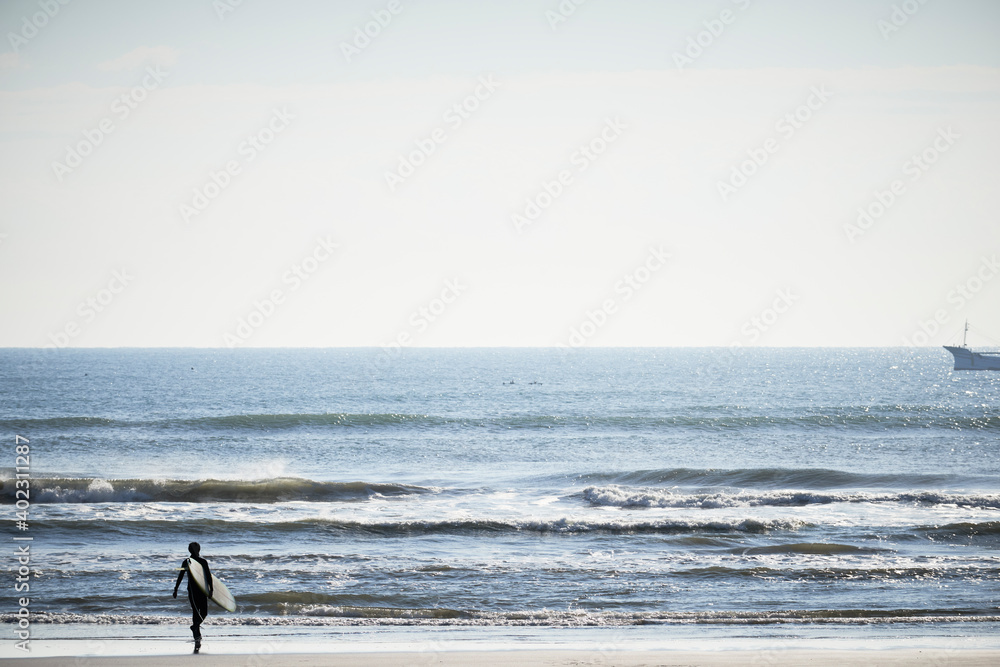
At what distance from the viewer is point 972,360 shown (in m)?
123

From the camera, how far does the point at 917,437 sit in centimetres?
4238

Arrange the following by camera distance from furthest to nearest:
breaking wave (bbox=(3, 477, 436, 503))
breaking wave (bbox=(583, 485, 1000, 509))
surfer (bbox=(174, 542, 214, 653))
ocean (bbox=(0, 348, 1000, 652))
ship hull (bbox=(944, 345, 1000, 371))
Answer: ship hull (bbox=(944, 345, 1000, 371))
breaking wave (bbox=(3, 477, 436, 503))
breaking wave (bbox=(583, 485, 1000, 509))
ocean (bbox=(0, 348, 1000, 652))
surfer (bbox=(174, 542, 214, 653))

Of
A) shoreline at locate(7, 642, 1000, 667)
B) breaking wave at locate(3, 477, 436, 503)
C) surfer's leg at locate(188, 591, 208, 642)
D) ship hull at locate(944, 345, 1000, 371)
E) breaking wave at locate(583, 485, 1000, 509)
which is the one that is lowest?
shoreline at locate(7, 642, 1000, 667)

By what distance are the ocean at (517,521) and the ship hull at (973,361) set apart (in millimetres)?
82256

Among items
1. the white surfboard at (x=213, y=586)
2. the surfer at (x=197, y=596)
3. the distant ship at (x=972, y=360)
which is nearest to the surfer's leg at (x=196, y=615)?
the surfer at (x=197, y=596)

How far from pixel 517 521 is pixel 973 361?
12502 centimetres

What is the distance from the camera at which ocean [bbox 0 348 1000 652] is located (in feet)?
44.3

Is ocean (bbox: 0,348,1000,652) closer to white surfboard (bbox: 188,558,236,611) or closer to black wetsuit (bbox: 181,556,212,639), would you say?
white surfboard (bbox: 188,558,236,611)

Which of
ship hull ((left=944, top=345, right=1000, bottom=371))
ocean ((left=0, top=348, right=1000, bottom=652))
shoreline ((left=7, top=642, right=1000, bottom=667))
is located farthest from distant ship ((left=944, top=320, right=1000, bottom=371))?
shoreline ((left=7, top=642, right=1000, bottom=667))

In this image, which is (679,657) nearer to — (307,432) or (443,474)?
(443,474)

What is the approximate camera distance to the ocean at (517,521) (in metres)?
13.5

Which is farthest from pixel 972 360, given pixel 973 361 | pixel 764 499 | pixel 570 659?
pixel 570 659

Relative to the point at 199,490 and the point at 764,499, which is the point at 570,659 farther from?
the point at 199,490

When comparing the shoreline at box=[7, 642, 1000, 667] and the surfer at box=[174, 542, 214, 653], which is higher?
the surfer at box=[174, 542, 214, 653]
